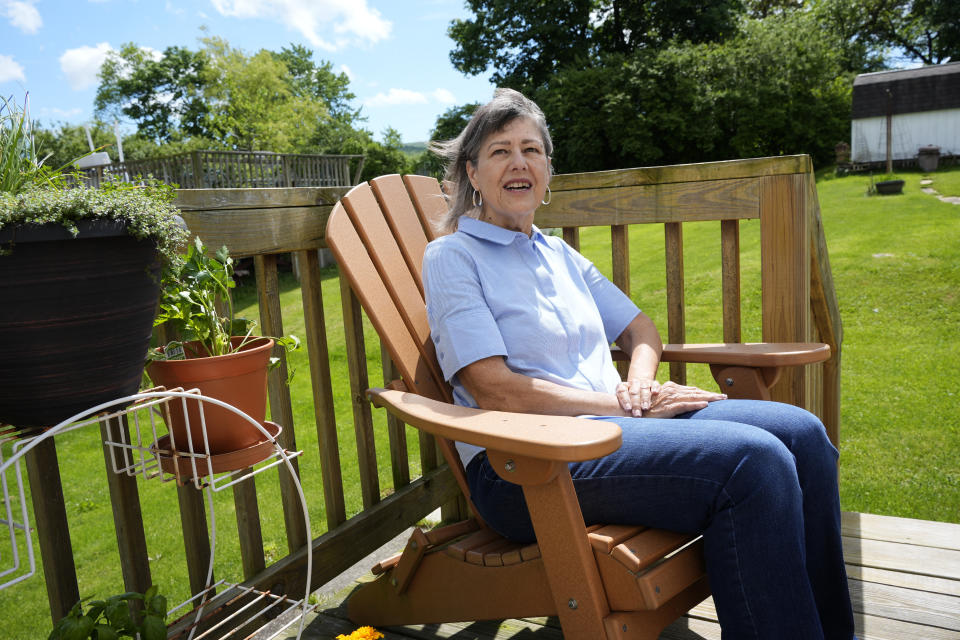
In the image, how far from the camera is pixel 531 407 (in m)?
1.48

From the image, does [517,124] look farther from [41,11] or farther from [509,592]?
[41,11]

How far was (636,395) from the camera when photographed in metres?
1.55

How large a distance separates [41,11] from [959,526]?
128697mm

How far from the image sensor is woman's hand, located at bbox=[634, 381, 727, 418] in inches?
60.1

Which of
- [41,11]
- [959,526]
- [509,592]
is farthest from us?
[41,11]

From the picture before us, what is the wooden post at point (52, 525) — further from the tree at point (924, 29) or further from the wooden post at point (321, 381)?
the tree at point (924, 29)

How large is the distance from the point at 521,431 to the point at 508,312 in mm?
544

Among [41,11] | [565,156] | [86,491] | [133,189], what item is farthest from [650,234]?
[41,11]

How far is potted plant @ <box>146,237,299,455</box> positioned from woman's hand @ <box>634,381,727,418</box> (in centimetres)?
83

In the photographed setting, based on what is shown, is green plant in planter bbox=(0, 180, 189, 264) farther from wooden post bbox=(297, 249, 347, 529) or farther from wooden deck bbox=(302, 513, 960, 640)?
wooden deck bbox=(302, 513, 960, 640)

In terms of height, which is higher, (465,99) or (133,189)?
(465,99)

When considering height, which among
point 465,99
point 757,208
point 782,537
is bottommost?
point 782,537

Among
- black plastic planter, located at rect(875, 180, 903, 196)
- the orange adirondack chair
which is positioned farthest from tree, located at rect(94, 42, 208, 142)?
the orange adirondack chair

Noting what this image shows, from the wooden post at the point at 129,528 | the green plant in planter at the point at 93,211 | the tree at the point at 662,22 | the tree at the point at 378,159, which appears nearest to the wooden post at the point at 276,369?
the wooden post at the point at 129,528
